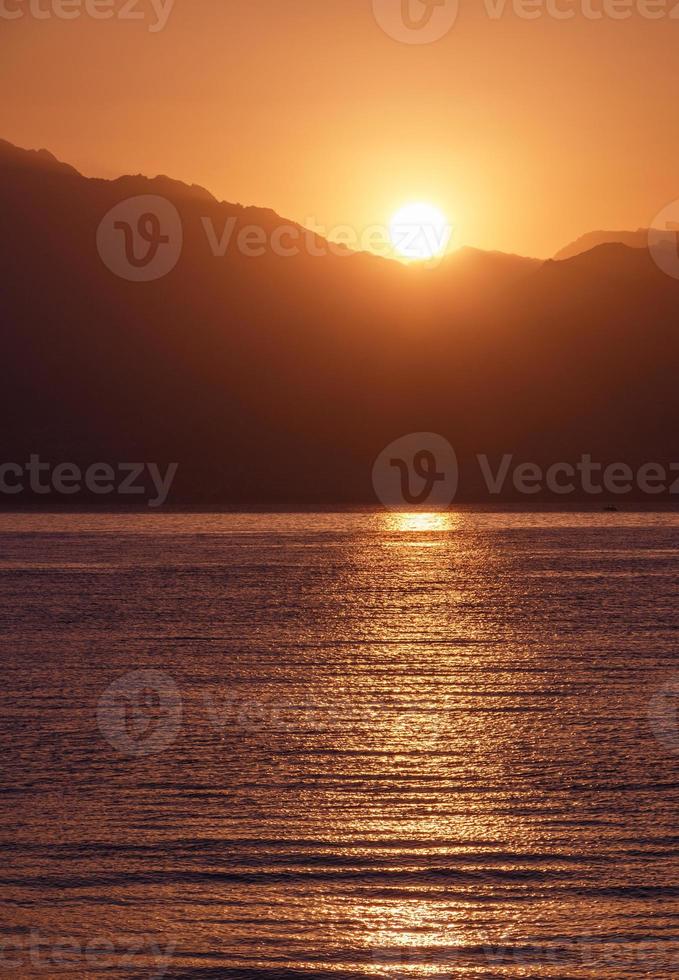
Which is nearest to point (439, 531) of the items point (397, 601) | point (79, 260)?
point (397, 601)

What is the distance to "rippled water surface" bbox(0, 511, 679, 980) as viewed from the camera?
7.81 meters

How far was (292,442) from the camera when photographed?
14525 centimetres

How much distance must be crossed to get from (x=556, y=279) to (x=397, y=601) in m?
148

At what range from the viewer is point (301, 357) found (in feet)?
511

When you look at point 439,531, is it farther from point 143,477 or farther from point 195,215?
point 195,215
